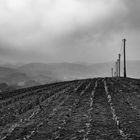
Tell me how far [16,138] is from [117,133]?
14.5 ft

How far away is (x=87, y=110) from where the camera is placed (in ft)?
72.3

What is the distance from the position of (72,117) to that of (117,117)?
2.72m

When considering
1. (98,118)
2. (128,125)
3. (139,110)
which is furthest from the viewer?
(139,110)

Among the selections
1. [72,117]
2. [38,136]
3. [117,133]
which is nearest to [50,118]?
[72,117]

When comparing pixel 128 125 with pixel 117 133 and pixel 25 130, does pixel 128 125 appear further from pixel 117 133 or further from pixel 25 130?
pixel 25 130

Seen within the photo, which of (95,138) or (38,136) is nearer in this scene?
(95,138)

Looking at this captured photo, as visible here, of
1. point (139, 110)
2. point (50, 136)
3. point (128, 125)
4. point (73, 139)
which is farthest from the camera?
point (139, 110)

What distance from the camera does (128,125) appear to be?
52.0 feet

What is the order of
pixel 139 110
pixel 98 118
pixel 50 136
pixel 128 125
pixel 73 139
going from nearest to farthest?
pixel 73 139
pixel 50 136
pixel 128 125
pixel 98 118
pixel 139 110

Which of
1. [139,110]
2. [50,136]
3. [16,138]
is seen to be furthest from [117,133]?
[139,110]

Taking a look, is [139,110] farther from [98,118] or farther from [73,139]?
[73,139]

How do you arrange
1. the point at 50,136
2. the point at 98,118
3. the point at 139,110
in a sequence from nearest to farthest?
the point at 50,136, the point at 98,118, the point at 139,110

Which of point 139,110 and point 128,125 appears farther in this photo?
point 139,110

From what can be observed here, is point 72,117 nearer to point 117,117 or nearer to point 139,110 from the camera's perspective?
point 117,117
